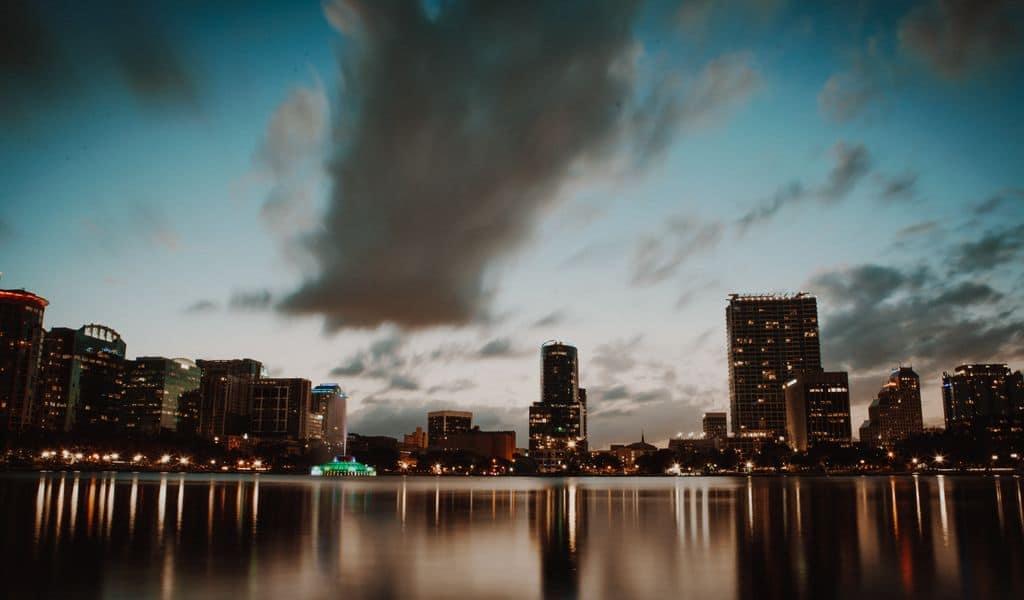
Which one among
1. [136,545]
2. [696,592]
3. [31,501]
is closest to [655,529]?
[696,592]

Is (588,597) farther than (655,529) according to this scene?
No

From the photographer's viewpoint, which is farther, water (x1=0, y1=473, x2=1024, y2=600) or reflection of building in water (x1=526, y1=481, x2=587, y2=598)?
reflection of building in water (x1=526, y1=481, x2=587, y2=598)

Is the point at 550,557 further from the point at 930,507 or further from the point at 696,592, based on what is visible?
the point at 930,507

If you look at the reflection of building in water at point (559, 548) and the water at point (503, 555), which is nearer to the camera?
the water at point (503, 555)

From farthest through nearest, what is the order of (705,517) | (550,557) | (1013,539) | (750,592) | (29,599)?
(705,517) < (1013,539) < (550,557) < (750,592) < (29,599)

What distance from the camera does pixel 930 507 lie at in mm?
66688

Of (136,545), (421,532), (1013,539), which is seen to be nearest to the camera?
(136,545)

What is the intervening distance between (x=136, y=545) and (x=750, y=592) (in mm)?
26780

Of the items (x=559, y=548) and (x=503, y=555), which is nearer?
(x=503, y=555)

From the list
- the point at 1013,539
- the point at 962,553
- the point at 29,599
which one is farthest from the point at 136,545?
the point at 1013,539

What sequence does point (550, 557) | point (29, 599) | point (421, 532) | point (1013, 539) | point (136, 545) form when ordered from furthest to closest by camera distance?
point (421, 532)
point (1013, 539)
point (136, 545)
point (550, 557)
point (29, 599)

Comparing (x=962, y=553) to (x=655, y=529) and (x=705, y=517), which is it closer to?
(x=655, y=529)

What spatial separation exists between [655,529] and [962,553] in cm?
1736

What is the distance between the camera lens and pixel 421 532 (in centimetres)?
4338
